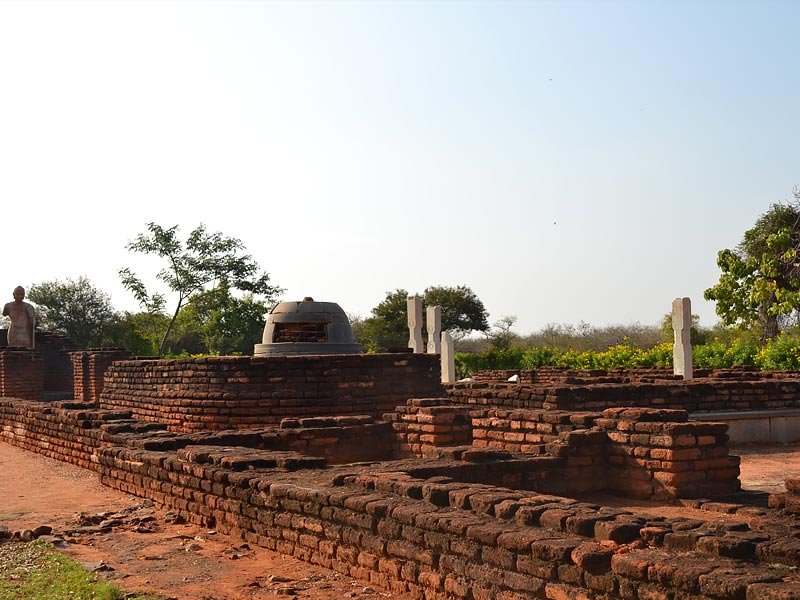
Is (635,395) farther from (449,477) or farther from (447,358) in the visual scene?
(447,358)

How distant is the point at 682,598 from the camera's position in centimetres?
304

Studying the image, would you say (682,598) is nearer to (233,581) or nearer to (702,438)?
(233,581)

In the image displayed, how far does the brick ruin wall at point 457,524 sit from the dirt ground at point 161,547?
0.49 feet

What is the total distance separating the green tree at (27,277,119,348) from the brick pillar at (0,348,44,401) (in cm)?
1220

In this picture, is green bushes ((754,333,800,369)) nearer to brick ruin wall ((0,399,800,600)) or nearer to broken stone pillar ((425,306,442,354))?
broken stone pillar ((425,306,442,354))

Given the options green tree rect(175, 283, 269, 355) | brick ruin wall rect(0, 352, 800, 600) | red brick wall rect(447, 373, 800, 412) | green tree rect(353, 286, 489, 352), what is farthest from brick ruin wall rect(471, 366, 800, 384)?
green tree rect(353, 286, 489, 352)

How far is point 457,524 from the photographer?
4.01 m

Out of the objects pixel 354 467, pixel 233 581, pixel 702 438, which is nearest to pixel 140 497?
pixel 354 467

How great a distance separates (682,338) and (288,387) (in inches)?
299

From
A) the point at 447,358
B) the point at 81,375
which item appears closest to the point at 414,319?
the point at 447,358

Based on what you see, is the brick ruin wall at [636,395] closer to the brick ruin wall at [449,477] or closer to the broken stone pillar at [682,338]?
the brick ruin wall at [449,477]

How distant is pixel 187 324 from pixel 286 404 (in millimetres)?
25138

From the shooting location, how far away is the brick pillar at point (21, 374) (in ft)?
66.0

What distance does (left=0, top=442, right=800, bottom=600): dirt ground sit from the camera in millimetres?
4477
